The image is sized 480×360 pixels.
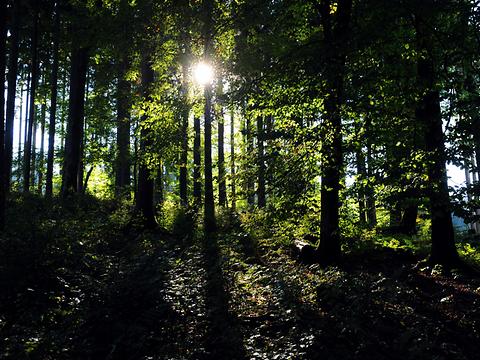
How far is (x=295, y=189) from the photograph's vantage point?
8727 millimetres

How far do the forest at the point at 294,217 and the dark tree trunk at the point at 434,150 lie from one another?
44 mm

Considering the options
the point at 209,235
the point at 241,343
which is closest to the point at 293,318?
the point at 241,343

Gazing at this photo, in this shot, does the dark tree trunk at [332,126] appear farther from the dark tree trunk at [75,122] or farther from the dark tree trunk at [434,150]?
the dark tree trunk at [75,122]

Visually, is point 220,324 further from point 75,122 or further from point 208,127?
point 75,122

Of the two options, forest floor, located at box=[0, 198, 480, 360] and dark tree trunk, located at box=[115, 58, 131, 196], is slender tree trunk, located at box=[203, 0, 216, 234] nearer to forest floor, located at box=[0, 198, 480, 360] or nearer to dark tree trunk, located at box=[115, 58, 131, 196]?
forest floor, located at box=[0, 198, 480, 360]

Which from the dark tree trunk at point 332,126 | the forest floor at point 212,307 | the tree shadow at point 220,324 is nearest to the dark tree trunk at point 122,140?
the forest floor at point 212,307

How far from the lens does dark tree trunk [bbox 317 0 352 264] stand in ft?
23.8

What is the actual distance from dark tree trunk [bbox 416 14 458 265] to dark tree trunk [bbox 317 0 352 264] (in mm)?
1495

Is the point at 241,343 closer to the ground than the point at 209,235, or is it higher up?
closer to the ground

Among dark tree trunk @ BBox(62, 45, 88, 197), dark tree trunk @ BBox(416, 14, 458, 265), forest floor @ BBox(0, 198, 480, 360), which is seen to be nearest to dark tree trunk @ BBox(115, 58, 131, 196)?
dark tree trunk @ BBox(62, 45, 88, 197)

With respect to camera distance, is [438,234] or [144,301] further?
[438,234]

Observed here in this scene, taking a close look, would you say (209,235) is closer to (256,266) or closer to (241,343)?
(256,266)

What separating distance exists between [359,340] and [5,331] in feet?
16.5

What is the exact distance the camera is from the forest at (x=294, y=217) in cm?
584
